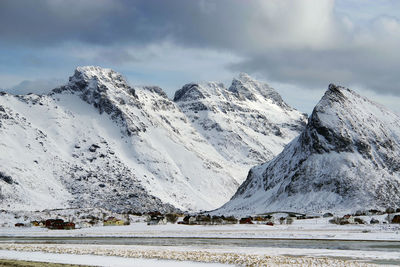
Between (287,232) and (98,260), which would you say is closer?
(98,260)

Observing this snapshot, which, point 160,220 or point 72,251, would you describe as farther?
point 160,220

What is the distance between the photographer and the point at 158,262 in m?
58.7

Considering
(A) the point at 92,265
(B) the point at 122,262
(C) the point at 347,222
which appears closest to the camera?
(A) the point at 92,265

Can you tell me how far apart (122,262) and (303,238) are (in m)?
50.9

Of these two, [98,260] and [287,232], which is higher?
[287,232]

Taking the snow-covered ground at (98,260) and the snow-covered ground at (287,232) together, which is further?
the snow-covered ground at (287,232)

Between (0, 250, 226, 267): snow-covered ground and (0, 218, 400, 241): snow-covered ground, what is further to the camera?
(0, 218, 400, 241): snow-covered ground

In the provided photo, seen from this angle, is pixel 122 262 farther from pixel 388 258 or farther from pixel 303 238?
pixel 303 238

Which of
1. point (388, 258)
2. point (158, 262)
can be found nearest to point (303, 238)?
point (388, 258)

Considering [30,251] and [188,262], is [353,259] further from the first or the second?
[30,251]

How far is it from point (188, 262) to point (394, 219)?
111133 mm

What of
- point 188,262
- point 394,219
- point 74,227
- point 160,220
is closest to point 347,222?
point 394,219

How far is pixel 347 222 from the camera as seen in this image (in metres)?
152

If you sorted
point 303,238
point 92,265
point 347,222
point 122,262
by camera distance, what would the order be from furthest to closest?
1. point 347,222
2. point 303,238
3. point 122,262
4. point 92,265
